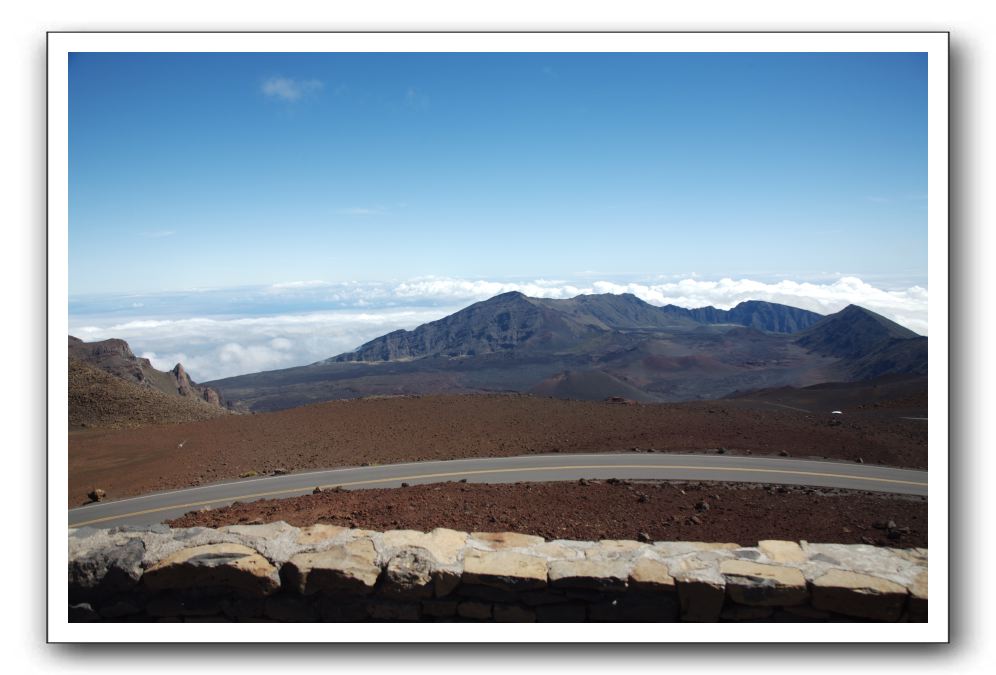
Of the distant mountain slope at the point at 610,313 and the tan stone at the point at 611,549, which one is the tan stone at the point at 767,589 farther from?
the distant mountain slope at the point at 610,313

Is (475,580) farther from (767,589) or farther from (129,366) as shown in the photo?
(129,366)

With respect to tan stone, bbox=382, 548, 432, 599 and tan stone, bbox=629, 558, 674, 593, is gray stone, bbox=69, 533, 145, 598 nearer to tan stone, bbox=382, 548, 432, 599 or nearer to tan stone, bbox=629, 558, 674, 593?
tan stone, bbox=382, 548, 432, 599

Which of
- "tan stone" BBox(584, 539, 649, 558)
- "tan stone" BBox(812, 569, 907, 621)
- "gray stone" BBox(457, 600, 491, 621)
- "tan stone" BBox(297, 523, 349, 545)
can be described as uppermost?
"tan stone" BBox(297, 523, 349, 545)

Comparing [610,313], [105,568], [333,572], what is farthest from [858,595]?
[610,313]

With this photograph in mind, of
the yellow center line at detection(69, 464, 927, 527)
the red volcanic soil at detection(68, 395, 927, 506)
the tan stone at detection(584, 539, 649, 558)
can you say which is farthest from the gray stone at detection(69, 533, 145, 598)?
the red volcanic soil at detection(68, 395, 927, 506)
